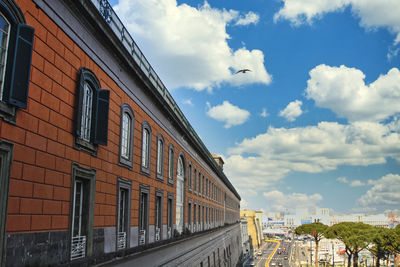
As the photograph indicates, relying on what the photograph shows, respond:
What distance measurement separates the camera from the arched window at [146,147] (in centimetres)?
1797

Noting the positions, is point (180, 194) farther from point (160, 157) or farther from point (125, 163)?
point (125, 163)

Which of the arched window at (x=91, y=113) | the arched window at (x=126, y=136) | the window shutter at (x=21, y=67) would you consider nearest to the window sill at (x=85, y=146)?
the arched window at (x=91, y=113)

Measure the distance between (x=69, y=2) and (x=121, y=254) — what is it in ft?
28.1

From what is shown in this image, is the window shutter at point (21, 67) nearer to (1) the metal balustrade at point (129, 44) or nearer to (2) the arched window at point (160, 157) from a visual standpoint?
(1) the metal balustrade at point (129, 44)

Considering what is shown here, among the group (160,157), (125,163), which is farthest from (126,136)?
(160,157)

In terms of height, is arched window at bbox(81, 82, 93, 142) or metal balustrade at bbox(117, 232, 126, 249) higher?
arched window at bbox(81, 82, 93, 142)

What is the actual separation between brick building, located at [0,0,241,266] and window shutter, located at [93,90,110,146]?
33mm

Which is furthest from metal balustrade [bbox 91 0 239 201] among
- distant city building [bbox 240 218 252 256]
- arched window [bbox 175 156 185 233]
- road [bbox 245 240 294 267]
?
distant city building [bbox 240 218 252 256]

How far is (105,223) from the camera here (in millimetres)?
13312

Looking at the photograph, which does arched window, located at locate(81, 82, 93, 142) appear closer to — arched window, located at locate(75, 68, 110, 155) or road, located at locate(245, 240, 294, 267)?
arched window, located at locate(75, 68, 110, 155)

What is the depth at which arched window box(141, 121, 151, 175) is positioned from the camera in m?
18.0

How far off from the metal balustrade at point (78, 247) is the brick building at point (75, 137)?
3cm

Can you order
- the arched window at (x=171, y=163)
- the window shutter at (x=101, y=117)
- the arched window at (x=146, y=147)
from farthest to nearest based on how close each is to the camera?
the arched window at (x=171, y=163), the arched window at (x=146, y=147), the window shutter at (x=101, y=117)

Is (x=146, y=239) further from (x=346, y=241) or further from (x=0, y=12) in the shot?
(x=346, y=241)
